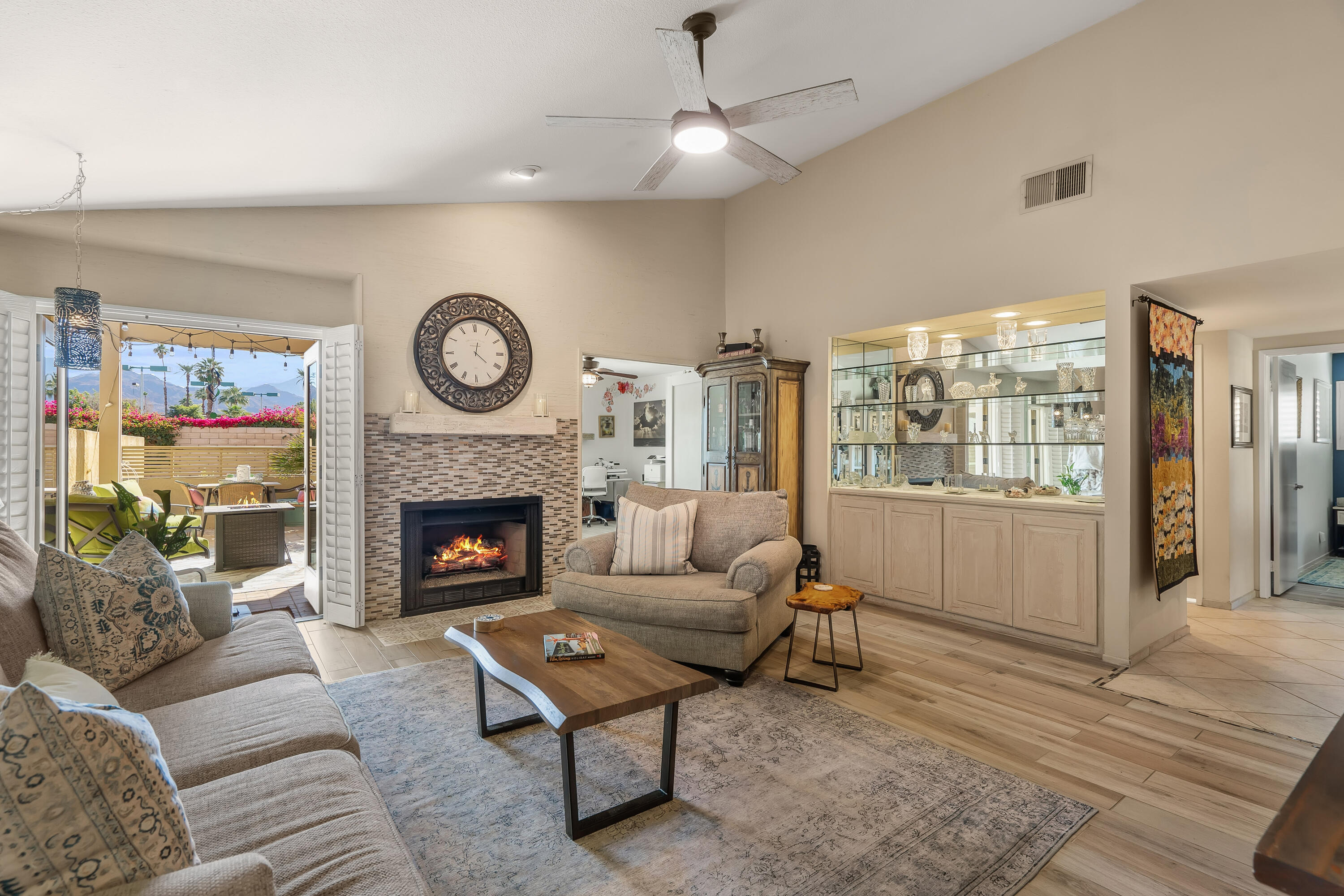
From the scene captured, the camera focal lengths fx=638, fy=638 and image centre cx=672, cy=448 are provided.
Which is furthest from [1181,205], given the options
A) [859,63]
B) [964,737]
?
[964,737]

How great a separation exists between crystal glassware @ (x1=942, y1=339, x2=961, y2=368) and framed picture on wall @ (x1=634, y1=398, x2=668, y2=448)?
5511mm

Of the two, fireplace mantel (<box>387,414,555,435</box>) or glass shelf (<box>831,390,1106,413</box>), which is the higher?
glass shelf (<box>831,390,1106,413</box>)

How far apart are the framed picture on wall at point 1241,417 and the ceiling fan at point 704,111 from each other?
426 cm

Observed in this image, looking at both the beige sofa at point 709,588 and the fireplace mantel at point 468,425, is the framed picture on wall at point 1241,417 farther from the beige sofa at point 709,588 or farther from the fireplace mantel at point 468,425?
the fireplace mantel at point 468,425

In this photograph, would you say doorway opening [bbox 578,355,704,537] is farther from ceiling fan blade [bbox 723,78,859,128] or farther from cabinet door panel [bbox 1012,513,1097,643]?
ceiling fan blade [bbox 723,78,859,128]

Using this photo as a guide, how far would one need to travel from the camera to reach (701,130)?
2.85 meters

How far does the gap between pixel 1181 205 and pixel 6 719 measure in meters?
4.73

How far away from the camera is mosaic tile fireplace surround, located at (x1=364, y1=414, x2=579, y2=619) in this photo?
4.58 metres

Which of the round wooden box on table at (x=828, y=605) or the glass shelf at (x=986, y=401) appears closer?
the round wooden box on table at (x=828, y=605)

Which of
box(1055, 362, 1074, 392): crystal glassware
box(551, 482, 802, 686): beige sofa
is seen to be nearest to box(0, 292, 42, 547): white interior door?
box(551, 482, 802, 686): beige sofa

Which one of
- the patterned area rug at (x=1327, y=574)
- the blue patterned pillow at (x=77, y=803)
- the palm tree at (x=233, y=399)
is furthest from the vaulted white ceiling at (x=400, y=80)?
the palm tree at (x=233, y=399)

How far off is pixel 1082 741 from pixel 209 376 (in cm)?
1242

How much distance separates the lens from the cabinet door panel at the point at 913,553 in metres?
4.51

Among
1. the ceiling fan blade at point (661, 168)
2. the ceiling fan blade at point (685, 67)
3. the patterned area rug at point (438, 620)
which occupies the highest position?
the ceiling fan blade at point (685, 67)
